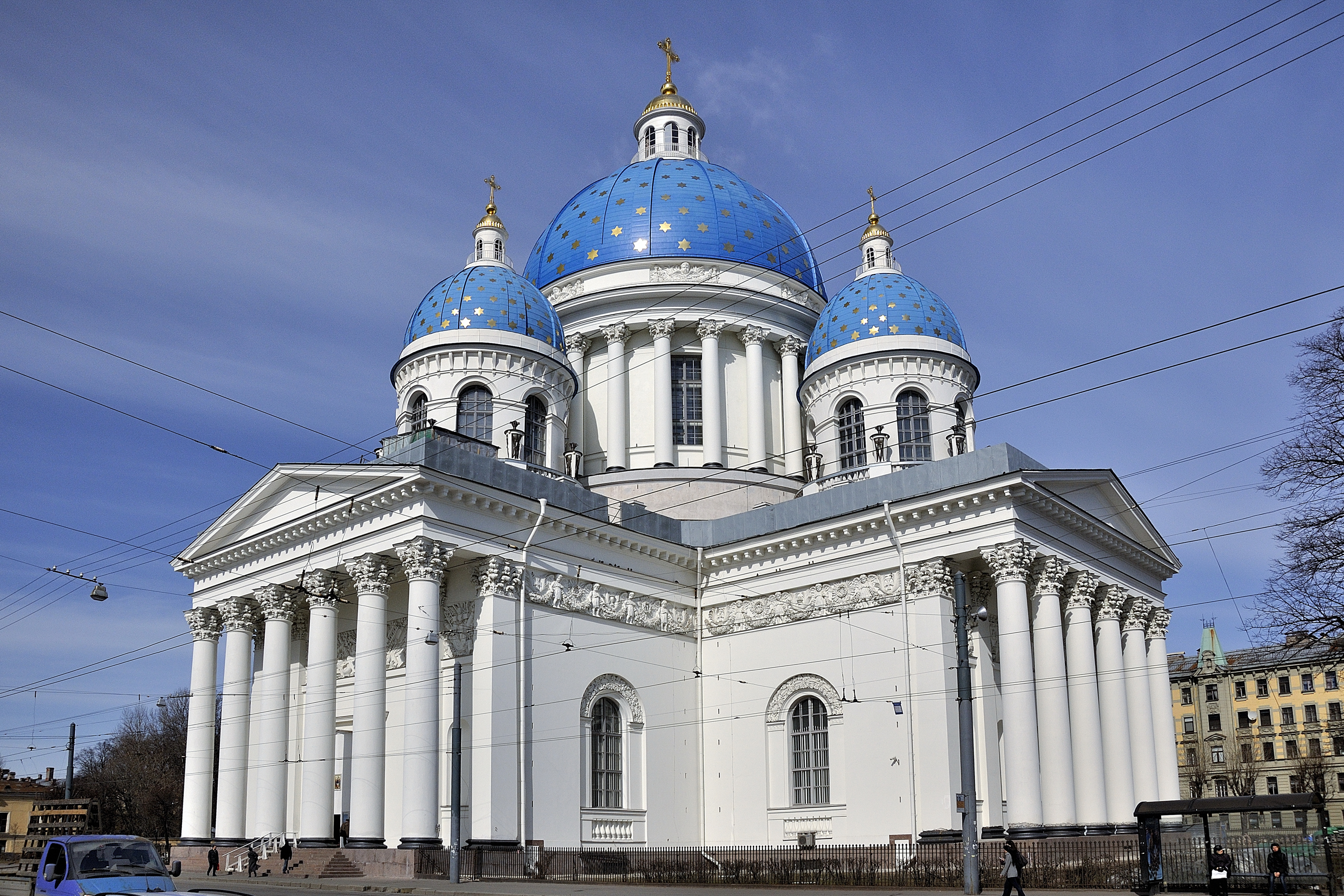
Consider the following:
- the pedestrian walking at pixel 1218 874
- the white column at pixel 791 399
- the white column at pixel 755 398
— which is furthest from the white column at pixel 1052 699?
the white column at pixel 791 399

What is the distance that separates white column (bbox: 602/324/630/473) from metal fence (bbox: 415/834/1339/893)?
14285 mm

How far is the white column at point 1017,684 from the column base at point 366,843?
14481 mm

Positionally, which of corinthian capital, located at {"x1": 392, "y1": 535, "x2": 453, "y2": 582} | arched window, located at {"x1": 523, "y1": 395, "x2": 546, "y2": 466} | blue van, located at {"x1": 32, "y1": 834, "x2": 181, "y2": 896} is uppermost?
arched window, located at {"x1": 523, "y1": 395, "x2": 546, "y2": 466}

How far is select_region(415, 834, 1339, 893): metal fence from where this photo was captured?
23.9 meters

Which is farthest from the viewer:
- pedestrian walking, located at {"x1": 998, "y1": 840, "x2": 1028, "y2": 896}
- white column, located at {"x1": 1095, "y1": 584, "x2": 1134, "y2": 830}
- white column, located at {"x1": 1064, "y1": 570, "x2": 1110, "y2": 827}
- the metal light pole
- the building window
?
the building window

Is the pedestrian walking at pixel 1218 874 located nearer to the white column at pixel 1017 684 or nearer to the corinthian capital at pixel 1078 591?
the white column at pixel 1017 684

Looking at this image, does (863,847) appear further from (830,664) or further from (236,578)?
(236,578)

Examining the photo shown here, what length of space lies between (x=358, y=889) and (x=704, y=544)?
14564mm

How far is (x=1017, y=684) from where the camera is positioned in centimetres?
2922

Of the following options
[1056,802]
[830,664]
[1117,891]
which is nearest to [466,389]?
[830,664]

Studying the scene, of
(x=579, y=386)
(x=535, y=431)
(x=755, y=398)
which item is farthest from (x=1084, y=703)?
(x=579, y=386)

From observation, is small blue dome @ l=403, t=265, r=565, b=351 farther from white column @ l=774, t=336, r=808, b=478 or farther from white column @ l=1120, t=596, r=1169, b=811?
white column @ l=1120, t=596, r=1169, b=811

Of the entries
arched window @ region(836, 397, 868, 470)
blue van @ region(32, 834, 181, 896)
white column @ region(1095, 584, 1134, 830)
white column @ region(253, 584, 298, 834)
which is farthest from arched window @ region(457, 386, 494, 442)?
blue van @ region(32, 834, 181, 896)

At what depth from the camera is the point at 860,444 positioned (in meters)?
38.9
